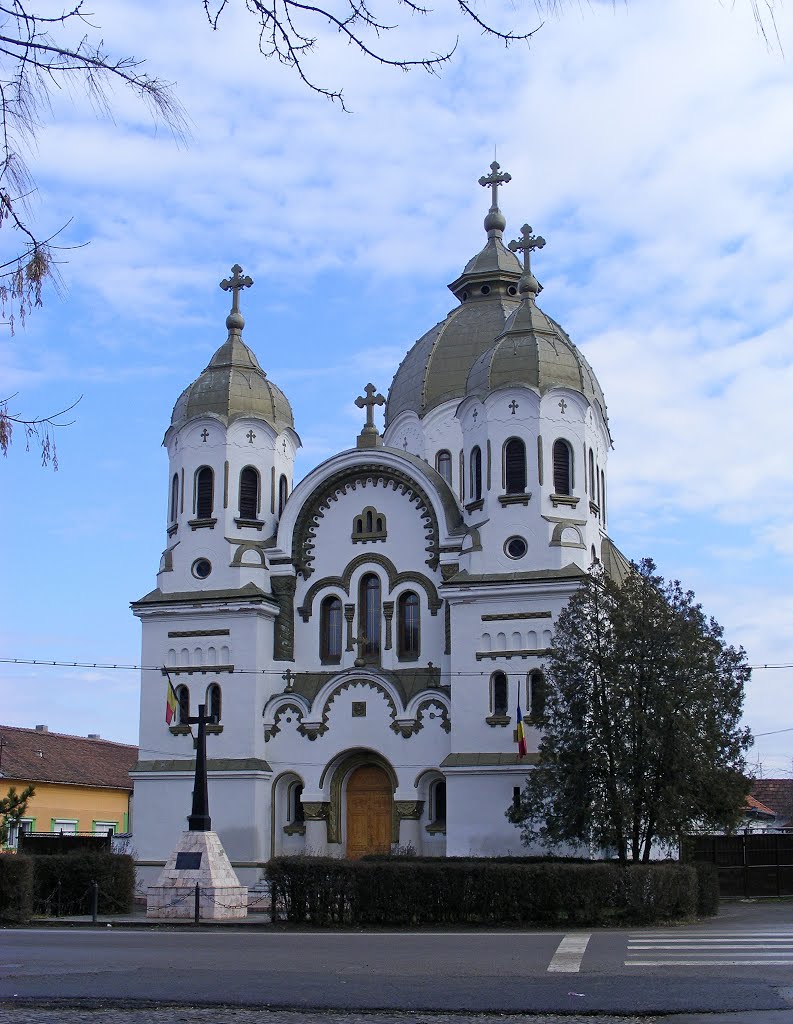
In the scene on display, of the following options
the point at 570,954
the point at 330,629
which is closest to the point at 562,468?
the point at 330,629

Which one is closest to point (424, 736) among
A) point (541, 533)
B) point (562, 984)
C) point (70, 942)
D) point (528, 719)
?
point (528, 719)

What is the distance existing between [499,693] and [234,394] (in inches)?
498

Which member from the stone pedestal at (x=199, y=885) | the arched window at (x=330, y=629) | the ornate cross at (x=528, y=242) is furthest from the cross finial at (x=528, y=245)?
the stone pedestal at (x=199, y=885)

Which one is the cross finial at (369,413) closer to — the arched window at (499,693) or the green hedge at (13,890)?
the arched window at (499,693)

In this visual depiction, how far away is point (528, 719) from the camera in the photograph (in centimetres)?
3519

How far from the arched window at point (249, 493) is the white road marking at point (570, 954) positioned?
22557mm

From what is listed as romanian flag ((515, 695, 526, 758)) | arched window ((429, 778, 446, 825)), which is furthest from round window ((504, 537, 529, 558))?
arched window ((429, 778, 446, 825))

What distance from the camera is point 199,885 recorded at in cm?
2775

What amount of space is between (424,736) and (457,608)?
359cm

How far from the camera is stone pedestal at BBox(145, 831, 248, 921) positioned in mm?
28062

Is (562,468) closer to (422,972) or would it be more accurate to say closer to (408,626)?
(408,626)

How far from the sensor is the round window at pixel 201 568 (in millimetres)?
40344

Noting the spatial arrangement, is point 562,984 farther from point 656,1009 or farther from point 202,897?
point 202,897

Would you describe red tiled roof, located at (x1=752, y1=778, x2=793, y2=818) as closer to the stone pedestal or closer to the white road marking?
the stone pedestal
